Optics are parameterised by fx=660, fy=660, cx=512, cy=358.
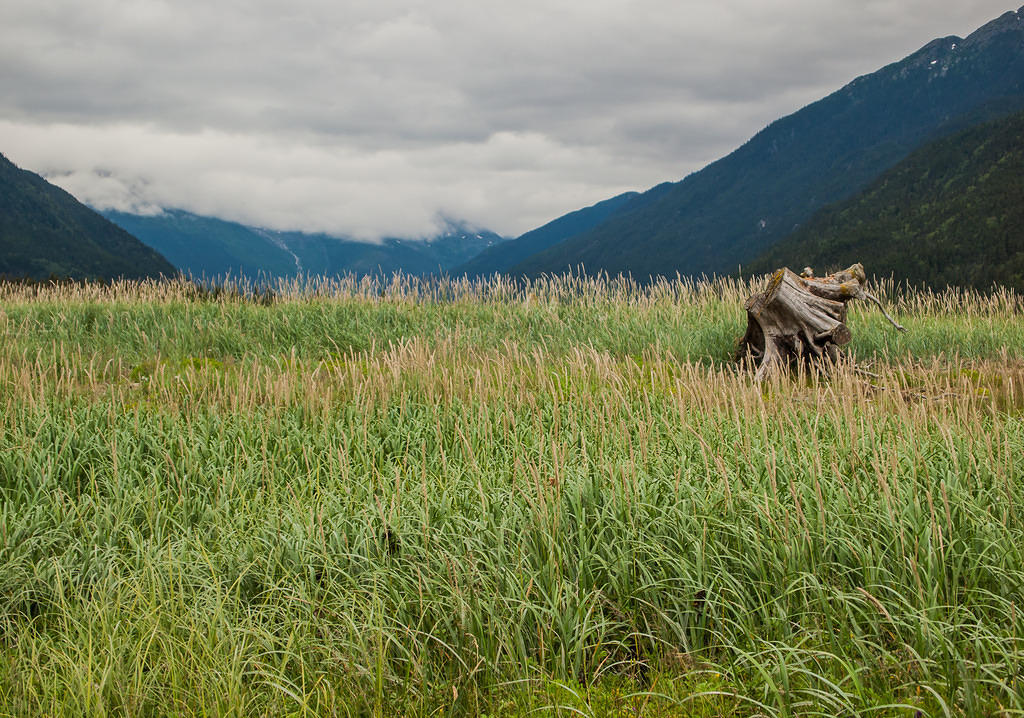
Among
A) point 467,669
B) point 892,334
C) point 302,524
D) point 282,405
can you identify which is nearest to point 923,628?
point 467,669

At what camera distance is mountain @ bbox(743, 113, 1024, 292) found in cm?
7294

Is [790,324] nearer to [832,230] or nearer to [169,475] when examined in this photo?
[169,475]

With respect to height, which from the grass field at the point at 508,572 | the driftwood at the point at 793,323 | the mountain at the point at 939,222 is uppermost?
the mountain at the point at 939,222

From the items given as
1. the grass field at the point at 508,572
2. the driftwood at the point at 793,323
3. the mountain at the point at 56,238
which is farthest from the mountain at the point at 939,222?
the mountain at the point at 56,238

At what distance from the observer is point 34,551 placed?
11.6ft

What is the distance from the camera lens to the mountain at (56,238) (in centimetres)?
14138

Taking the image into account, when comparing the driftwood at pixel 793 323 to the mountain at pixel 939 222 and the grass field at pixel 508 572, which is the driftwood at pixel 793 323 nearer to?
the grass field at pixel 508 572

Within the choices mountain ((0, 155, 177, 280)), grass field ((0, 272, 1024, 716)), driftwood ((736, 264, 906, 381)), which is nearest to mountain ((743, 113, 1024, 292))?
driftwood ((736, 264, 906, 381))

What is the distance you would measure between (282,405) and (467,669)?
4.00 m

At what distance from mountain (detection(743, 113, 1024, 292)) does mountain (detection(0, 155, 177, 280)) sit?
428ft

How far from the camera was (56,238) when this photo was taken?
515 ft

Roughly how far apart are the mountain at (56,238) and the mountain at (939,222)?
428 ft

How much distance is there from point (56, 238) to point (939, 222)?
182 metres

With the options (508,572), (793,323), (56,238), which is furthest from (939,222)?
(56,238)
